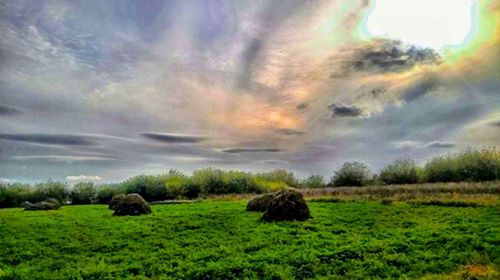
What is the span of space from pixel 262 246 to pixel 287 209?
7.72m

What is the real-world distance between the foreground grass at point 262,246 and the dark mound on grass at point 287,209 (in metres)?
0.90

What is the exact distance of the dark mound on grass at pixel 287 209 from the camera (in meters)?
30.1

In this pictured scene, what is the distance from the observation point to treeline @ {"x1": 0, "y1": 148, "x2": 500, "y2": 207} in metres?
56.2

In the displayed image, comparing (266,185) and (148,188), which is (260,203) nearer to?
(148,188)

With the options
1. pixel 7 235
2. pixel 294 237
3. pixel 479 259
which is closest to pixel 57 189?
pixel 7 235

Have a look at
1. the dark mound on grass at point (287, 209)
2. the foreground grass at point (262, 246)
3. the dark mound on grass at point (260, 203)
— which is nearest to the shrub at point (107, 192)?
the foreground grass at point (262, 246)

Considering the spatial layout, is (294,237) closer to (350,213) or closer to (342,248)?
(342,248)

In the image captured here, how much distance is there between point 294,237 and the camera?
24.5m

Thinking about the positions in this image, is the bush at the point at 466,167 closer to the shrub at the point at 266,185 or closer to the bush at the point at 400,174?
the bush at the point at 400,174

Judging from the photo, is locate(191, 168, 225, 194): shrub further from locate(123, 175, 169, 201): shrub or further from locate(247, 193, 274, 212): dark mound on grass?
locate(247, 193, 274, 212): dark mound on grass

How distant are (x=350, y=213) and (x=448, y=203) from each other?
8.09 meters

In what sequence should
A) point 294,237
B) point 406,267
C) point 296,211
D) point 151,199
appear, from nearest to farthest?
point 406,267 → point 294,237 → point 296,211 → point 151,199

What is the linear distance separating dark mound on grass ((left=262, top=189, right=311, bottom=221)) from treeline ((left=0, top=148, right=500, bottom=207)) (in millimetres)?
32279

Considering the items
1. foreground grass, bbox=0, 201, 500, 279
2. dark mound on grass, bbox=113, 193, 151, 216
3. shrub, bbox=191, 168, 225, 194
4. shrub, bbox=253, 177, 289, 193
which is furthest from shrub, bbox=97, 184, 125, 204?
foreground grass, bbox=0, 201, 500, 279
